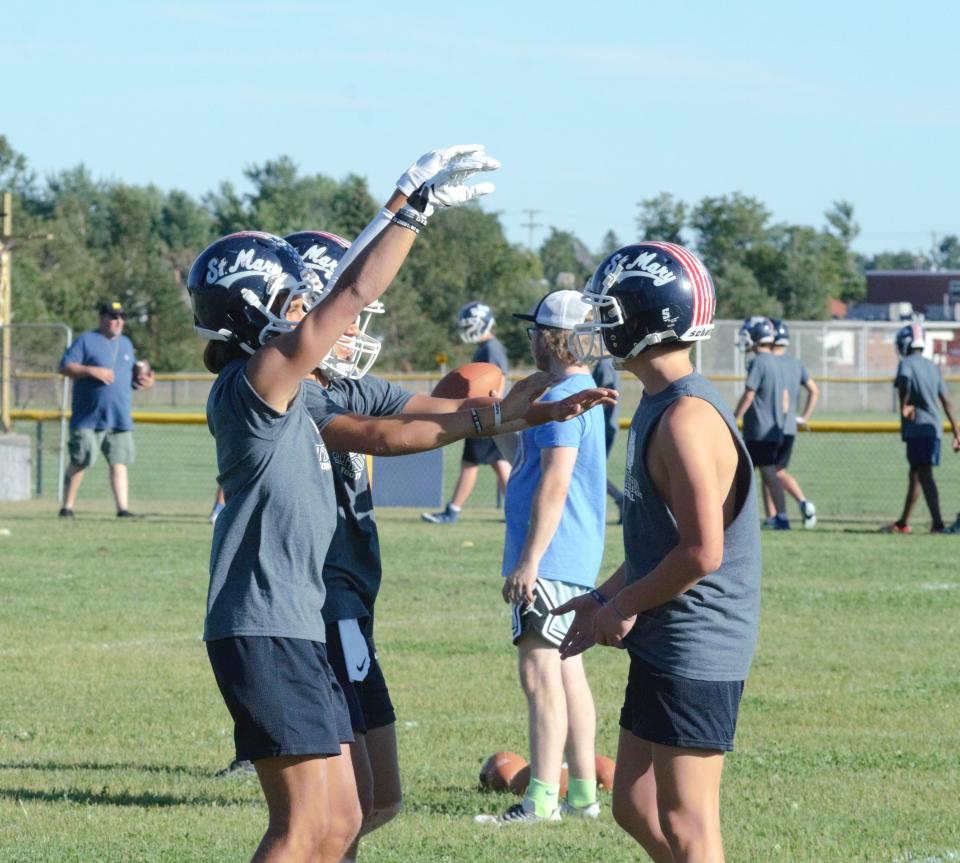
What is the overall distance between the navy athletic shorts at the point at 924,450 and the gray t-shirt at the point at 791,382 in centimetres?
125

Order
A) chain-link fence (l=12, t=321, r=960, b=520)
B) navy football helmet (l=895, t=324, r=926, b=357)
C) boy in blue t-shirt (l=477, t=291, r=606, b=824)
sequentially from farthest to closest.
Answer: chain-link fence (l=12, t=321, r=960, b=520), navy football helmet (l=895, t=324, r=926, b=357), boy in blue t-shirt (l=477, t=291, r=606, b=824)

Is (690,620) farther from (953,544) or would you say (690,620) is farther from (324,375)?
(953,544)

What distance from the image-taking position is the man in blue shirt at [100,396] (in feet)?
54.6

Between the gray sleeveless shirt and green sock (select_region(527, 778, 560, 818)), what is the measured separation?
1.99m

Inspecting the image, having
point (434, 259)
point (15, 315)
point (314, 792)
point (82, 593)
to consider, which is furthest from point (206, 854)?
point (434, 259)

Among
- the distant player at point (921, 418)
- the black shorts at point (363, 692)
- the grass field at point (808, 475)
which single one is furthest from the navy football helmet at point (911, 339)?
the black shorts at point (363, 692)

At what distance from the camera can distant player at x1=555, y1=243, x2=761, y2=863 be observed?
410 centimetres

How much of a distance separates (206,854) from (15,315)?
206 feet

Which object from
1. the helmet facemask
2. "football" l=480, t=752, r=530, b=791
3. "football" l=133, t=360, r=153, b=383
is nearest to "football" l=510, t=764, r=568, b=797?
"football" l=480, t=752, r=530, b=791

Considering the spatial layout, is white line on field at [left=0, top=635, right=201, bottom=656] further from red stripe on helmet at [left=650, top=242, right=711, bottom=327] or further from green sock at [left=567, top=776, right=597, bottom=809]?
red stripe on helmet at [left=650, top=242, right=711, bottom=327]

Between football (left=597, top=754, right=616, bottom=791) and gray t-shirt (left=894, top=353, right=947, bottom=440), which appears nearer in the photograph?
football (left=597, top=754, right=616, bottom=791)

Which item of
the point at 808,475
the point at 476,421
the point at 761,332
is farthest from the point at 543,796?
the point at 808,475

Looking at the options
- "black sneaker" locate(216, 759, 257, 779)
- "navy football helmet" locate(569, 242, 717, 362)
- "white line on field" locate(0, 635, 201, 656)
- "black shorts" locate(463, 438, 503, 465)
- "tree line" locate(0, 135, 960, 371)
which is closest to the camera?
"navy football helmet" locate(569, 242, 717, 362)

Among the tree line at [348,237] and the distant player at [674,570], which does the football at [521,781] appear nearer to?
the distant player at [674,570]
